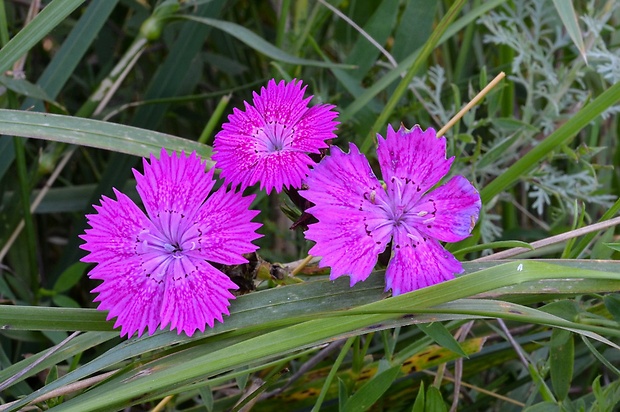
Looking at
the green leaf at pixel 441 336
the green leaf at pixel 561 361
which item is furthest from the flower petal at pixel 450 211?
the green leaf at pixel 561 361

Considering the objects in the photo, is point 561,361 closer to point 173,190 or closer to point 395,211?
point 395,211

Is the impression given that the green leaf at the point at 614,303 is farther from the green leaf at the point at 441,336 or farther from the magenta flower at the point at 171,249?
the magenta flower at the point at 171,249

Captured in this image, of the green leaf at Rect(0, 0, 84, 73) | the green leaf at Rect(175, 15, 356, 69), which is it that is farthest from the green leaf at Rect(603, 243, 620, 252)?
the green leaf at Rect(0, 0, 84, 73)

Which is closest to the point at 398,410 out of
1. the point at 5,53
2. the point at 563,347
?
the point at 563,347

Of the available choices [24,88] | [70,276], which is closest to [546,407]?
[70,276]

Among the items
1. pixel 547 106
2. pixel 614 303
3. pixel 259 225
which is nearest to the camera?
pixel 259 225

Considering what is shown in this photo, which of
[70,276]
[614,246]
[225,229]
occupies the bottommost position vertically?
[614,246]

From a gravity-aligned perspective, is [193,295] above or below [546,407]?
above
